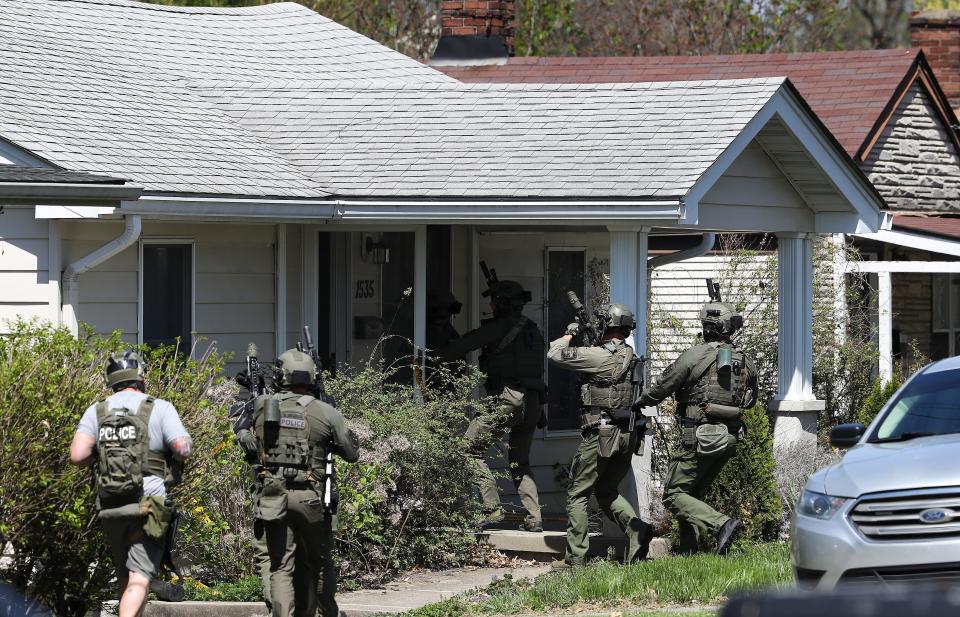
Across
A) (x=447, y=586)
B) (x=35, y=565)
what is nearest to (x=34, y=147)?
(x=35, y=565)

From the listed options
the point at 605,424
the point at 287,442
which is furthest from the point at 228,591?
the point at 605,424

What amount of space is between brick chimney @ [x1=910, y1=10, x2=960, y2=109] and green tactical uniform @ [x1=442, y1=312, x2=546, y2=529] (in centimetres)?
1176

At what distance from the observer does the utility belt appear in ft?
35.8

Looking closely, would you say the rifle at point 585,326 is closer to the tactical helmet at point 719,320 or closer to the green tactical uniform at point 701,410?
the green tactical uniform at point 701,410

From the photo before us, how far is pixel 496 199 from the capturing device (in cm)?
1153

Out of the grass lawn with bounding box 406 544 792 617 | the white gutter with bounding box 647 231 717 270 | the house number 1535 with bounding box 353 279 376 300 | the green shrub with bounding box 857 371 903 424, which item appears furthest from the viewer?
the white gutter with bounding box 647 231 717 270

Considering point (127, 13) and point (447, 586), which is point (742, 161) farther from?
point (127, 13)

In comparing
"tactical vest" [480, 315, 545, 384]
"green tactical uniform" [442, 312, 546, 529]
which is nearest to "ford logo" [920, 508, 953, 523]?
"green tactical uniform" [442, 312, 546, 529]

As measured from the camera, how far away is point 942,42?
73.1ft

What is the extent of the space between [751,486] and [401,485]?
272 centimetres

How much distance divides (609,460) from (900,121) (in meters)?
9.83

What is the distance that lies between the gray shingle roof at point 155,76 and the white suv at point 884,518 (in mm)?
5155

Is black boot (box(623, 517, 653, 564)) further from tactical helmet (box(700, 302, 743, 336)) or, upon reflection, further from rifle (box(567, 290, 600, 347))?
tactical helmet (box(700, 302, 743, 336))

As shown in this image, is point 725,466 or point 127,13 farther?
point 127,13
